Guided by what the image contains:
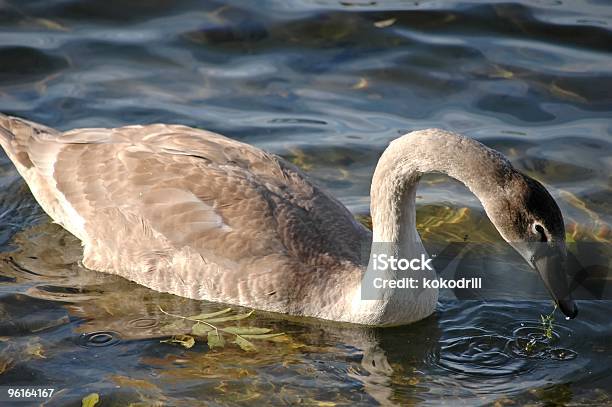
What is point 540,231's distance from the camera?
715 cm

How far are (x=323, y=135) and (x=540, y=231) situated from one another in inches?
167

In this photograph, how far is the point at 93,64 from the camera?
41.1 ft

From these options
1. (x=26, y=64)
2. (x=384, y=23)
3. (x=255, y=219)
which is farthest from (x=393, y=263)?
(x=26, y=64)

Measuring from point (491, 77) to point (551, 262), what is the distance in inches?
207

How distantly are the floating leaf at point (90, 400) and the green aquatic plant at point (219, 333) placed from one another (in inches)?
34.3

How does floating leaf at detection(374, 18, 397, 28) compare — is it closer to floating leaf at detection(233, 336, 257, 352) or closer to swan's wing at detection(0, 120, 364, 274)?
swan's wing at detection(0, 120, 364, 274)

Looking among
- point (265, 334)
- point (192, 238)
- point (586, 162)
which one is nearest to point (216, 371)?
point (265, 334)

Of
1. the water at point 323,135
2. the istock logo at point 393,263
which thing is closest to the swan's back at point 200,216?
the water at point 323,135

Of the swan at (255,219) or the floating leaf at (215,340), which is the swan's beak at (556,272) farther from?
the floating leaf at (215,340)

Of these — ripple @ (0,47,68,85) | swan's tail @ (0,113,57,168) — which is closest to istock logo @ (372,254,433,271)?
swan's tail @ (0,113,57,168)

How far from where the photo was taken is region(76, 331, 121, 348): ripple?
7.75 meters

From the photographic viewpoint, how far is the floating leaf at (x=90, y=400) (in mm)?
6977

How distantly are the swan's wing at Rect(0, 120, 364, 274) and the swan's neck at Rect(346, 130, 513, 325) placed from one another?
20.1 inches

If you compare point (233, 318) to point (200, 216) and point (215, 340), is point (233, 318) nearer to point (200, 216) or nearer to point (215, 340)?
point (215, 340)
